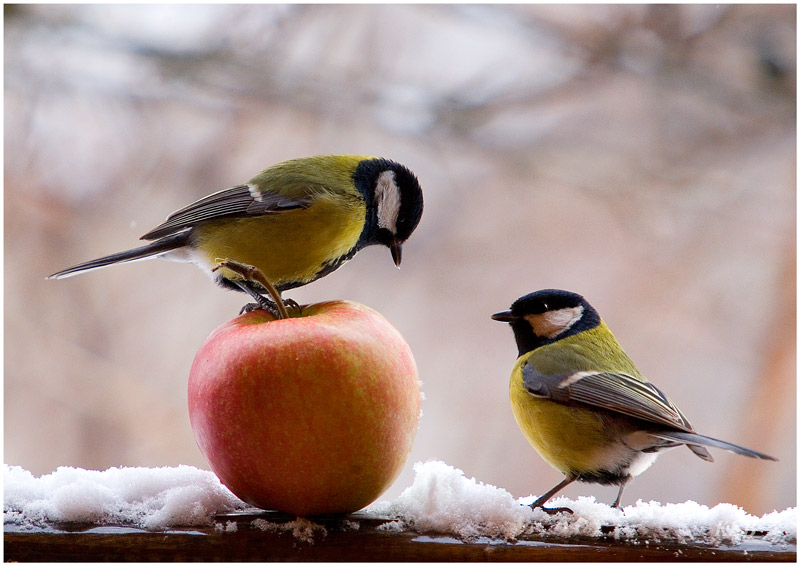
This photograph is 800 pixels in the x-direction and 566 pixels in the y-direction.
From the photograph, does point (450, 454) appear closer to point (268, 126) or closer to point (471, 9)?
point (268, 126)

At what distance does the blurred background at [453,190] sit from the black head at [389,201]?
0.68m

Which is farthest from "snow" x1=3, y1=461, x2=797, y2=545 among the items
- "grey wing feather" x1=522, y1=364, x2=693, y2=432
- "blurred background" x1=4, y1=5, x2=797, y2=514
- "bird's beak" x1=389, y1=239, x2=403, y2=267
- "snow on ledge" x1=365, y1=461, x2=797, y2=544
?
"blurred background" x1=4, y1=5, x2=797, y2=514

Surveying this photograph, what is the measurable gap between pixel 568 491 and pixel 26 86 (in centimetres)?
185

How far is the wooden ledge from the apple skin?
0.06m

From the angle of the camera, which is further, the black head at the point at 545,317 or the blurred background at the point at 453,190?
the blurred background at the point at 453,190

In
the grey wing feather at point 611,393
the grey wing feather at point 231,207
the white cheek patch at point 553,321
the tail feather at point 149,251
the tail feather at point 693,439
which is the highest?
the grey wing feather at point 231,207

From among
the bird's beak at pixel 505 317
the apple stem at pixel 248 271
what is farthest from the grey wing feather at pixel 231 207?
the bird's beak at pixel 505 317

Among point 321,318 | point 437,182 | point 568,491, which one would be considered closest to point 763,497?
point 568,491

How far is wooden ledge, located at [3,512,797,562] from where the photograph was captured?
860 mm

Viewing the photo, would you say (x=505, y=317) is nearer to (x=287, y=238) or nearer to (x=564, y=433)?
(x=564, y=433)

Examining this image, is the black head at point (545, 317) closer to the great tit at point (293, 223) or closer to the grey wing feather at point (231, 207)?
the great tit at point (293, 223)

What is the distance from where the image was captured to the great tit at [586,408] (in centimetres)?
102

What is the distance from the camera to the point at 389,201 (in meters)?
1.25

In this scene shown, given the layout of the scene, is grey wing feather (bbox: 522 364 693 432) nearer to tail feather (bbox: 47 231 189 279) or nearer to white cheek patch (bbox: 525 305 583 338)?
white cheek patch (bbox: 525 305 583 338)
